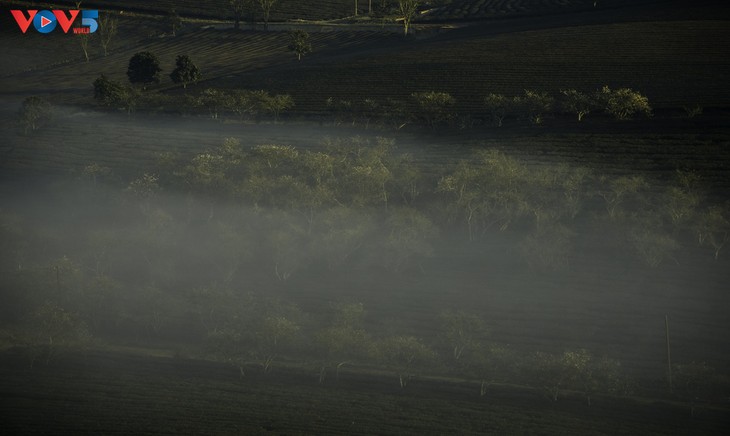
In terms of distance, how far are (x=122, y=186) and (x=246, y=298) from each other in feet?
98.5

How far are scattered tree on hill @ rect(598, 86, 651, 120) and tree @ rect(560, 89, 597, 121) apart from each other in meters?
2.05

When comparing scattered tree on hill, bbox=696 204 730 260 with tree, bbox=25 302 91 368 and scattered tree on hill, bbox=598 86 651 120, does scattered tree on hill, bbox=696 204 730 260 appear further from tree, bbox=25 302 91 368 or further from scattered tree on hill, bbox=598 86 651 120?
tree, bbox=25 302 91 368

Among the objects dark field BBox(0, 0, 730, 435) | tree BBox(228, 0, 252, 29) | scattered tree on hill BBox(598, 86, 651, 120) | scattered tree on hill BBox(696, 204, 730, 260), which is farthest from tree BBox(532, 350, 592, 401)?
tree BBox(228, 0, 252, 29)

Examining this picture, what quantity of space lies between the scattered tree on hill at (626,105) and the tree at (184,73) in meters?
64.7

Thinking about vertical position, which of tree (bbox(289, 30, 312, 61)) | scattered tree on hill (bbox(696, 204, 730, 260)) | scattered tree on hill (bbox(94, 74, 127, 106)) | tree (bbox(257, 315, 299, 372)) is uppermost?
tree (bbox(289, 30, 312, 61))

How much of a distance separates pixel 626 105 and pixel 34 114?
245ft

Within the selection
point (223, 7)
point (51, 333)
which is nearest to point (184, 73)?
point (223, 7)

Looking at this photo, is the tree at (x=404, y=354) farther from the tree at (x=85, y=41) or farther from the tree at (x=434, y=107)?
the tree at (x=85, y=41)

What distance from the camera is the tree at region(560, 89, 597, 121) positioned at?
98.8 metres

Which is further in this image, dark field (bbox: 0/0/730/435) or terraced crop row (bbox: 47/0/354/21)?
terraced crop row (bbox: 47/0/354/21)

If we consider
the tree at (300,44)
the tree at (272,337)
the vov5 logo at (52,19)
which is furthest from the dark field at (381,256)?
the vov5 logo at (52,19)

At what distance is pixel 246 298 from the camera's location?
67.7 meters

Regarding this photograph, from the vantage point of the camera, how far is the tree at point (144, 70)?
13200 cm

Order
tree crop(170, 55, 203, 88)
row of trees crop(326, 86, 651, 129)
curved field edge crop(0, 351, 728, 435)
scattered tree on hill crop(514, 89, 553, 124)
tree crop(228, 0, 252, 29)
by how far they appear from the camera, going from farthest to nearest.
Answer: tree crop(228, 0, 252, 29)
tree crop(170, 55, 203, 88)
scattered tree on hill crop(514, 89, 553, 124)
row of trees crop(326, 86, 651, 129)
curved field edge crop(0, 351, 728, 435)
